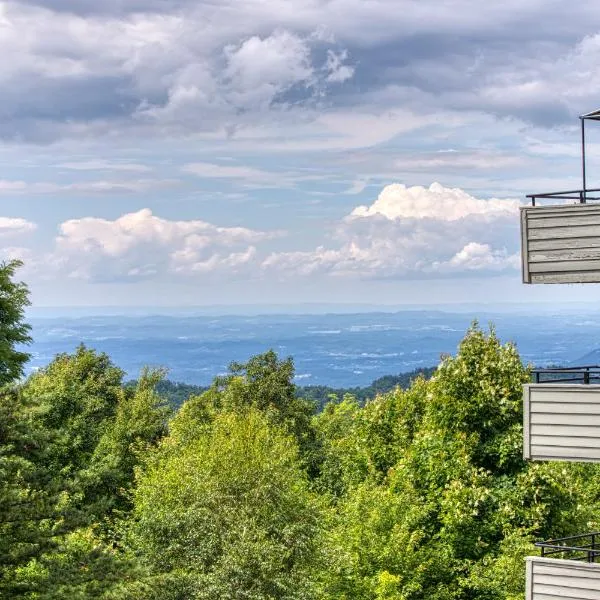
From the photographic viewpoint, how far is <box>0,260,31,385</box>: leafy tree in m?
31.4

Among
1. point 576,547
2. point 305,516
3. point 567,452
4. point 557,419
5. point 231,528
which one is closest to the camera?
point 567,452

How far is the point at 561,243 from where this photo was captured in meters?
13.0

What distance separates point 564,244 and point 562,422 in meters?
2.28

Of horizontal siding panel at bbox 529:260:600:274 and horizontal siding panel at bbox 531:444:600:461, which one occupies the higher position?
horizontal siding panel at bbox 529:260:600:274

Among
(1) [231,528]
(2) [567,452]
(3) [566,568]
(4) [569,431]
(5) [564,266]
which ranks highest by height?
(5) [564,266]

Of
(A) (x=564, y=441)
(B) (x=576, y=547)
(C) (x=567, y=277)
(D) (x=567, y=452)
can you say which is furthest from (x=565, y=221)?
(B) (x=576, y=547)

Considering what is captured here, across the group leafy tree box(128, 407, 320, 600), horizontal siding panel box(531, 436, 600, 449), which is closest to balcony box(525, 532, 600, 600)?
horizontal siding panel box(531, 436, 600, 449)

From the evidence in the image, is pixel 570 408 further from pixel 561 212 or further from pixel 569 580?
pixel 561 212

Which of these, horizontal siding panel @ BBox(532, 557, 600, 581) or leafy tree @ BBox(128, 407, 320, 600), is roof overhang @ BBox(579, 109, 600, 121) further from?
leafy tree @ BBox(128, 407, 320, 600)

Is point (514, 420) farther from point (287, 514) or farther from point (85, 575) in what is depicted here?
point (85, 575)

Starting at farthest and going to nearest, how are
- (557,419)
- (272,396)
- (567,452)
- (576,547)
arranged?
(272,396) → (576,547) → (557,419) → (567,452)

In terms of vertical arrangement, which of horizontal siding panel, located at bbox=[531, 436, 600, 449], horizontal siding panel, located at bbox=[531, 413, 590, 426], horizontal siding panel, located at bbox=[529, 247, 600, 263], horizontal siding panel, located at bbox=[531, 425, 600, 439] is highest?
horizontal siding panel, located at bbox=[529, 247, 600, 263]

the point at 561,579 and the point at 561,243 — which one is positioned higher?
the point at 561,243

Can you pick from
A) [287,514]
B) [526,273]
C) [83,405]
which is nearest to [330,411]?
[83,405]
